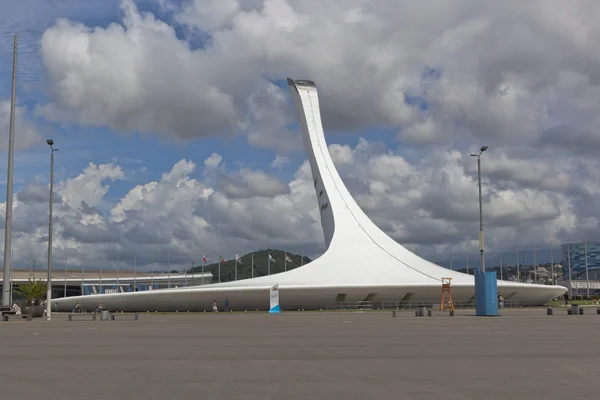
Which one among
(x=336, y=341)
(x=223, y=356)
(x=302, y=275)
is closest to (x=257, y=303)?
(x=302, y=275)

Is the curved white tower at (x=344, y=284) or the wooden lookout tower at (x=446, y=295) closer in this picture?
the wooden lookout tower at (x=446, y=295)

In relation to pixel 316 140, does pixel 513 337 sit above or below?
below

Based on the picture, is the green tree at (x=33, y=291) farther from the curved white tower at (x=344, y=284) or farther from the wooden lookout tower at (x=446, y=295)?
the wooden lookout tower at (x=446, y=295)

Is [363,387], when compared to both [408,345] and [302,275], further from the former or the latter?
[302,275]

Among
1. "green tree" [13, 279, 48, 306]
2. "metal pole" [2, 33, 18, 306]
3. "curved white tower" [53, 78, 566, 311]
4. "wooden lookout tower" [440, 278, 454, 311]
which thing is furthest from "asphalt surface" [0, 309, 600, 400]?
"curved white tower" [53, 78, 566, 311]

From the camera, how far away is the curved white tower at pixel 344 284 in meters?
46.3

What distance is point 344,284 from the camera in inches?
1836

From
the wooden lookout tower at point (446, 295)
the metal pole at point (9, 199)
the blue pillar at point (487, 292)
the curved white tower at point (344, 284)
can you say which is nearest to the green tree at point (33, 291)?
the curved white tower at point (344, 284)

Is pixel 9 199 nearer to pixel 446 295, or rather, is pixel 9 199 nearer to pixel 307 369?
pixel 307 369

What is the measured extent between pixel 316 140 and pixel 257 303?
19.7 meters

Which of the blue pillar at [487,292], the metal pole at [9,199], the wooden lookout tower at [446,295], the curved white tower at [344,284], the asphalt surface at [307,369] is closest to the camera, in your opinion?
the asphalt surface at [307,369]

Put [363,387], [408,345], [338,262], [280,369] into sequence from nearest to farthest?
[363,387]
[280,369]
[408,345]
[338,262]

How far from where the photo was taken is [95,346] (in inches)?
571

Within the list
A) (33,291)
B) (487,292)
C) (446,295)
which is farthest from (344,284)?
(33,291)
